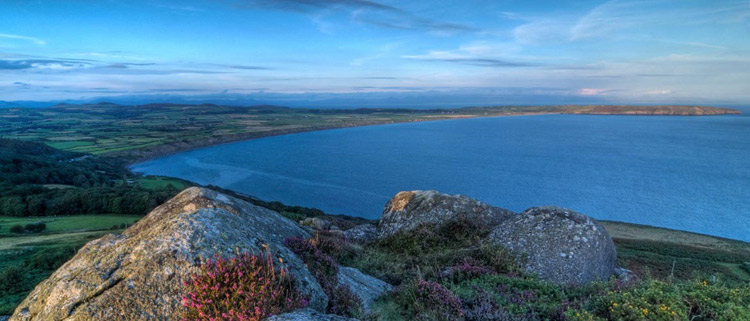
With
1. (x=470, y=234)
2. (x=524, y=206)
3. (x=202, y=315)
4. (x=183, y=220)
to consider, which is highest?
(x=183, y=220)

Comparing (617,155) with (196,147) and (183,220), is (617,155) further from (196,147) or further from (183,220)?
(196,147)

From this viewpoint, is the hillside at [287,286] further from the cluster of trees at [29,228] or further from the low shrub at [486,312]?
the cluster of trees at [29,228]

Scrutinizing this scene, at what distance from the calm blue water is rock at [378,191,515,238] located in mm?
54956

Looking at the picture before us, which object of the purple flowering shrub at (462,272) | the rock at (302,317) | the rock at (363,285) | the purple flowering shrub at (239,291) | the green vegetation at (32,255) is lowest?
the green vegetation at (32,255)

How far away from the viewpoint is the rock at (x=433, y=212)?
1648 centimetres

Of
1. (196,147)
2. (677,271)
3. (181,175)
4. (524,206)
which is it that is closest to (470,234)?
(677,271)

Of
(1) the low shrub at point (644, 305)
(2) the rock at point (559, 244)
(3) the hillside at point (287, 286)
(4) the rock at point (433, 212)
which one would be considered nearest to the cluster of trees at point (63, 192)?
(4) the rock at point (433, 212)

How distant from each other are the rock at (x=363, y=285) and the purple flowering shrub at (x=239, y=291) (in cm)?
227

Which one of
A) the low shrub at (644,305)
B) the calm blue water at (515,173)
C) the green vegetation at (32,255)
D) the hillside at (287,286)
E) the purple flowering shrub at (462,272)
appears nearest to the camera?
the hillside at (287,286)

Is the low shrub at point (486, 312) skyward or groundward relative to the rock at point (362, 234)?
skyward

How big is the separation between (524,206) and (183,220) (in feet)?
250

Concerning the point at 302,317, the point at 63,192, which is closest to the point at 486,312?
the point at 302,317

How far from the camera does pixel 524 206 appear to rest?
7438 cm

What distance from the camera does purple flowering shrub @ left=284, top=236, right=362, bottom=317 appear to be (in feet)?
21.1
